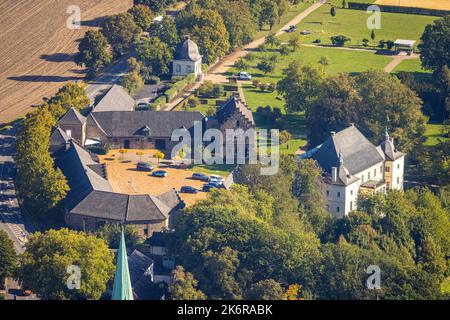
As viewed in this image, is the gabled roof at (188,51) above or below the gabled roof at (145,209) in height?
below

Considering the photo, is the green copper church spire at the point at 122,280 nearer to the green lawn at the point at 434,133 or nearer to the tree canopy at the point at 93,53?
the green lawn at the point at 434,133

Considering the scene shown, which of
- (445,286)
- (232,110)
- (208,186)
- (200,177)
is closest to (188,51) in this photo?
(232,110)

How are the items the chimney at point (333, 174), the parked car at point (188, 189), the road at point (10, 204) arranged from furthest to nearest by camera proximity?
the parked car at point (188, 189) < the chimney at point (333, 174) < the road at point (10, 204)

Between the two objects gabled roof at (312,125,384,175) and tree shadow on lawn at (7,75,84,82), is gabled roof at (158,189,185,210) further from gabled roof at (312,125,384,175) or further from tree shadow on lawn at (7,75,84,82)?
tree shadow on lawn at (7,75,84,82)

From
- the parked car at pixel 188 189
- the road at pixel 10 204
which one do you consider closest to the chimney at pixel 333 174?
the parked car at pixel 188 189

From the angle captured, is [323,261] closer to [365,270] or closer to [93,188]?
[365,270]

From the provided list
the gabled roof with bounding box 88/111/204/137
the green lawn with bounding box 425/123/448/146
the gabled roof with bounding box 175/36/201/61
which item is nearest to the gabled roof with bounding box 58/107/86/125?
the gabled roof with bounding box 88/111/204/137
